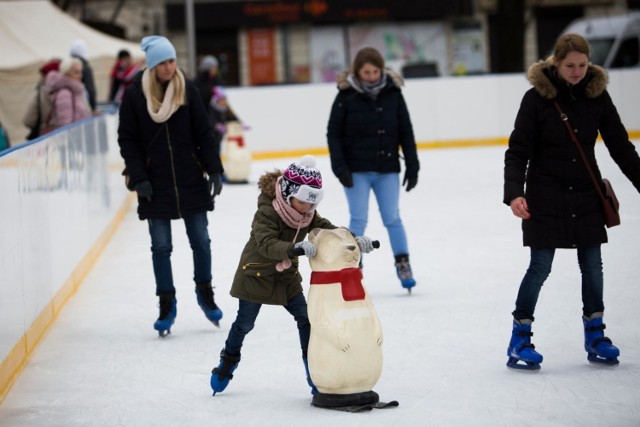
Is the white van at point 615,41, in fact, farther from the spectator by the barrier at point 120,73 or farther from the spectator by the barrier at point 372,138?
the spectator by the barrier at point 372,138

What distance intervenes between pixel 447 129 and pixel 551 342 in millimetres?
15589

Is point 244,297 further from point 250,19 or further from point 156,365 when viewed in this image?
point 250,19

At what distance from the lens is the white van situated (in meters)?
24.1

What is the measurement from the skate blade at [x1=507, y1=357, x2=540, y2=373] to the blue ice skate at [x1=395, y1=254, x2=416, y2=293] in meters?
2.33

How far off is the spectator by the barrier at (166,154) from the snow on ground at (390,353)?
530mm

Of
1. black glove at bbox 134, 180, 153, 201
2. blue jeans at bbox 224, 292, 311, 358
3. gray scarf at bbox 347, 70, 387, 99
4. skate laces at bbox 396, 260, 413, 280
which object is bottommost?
skate laces at bbox 396, 260, 413, 280

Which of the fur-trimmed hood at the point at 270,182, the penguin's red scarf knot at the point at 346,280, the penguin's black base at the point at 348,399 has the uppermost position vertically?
the fur-trimmed hood at the point at 270,182

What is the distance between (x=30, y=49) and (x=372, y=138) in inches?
652

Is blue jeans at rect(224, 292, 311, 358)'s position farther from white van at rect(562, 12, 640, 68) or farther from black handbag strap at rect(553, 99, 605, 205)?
white van at rect(562, 12, 640, 68)

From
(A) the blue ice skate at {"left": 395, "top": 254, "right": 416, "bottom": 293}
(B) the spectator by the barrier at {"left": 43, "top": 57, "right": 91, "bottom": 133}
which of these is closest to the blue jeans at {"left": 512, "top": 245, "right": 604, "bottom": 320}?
(A) the blue ice skate at {"left": 395, "top": 254, "right": 416, "bottom": 293}

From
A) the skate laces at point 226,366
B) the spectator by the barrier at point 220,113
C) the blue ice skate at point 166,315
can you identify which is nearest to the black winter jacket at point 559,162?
the skate laces at point 226,366

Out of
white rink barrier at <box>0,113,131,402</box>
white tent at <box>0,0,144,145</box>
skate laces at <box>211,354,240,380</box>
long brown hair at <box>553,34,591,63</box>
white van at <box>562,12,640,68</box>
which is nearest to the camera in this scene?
skate laces at <box>211,354,240,380</box>

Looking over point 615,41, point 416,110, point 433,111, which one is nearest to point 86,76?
point 416,110

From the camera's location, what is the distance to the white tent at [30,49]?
23.5m
